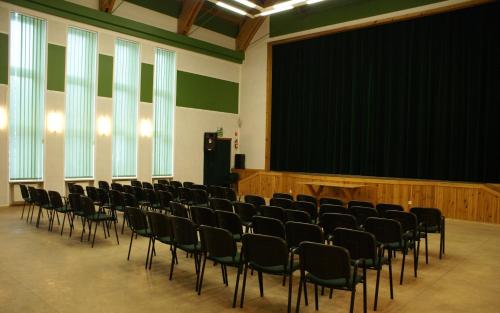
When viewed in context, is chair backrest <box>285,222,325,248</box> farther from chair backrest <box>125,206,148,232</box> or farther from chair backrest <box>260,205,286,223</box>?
chair backrest <box>125,206,148,232</box>

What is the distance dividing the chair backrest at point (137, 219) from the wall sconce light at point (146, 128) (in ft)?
24.8

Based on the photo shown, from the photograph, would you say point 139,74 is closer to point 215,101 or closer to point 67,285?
point 215,101

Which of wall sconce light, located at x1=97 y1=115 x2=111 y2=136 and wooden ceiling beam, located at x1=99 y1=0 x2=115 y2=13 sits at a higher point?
wooden ceiling beam, located at x1=99 y1=0 x2=115 y2=13

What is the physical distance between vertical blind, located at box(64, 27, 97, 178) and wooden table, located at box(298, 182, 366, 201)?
21.5 feet

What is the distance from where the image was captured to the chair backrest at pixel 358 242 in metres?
3.84

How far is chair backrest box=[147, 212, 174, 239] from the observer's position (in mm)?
4863

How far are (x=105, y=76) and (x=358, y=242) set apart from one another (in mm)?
9925

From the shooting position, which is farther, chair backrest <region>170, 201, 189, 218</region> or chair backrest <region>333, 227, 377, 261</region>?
chair backrest <region>170, 201, 189, 218</region>

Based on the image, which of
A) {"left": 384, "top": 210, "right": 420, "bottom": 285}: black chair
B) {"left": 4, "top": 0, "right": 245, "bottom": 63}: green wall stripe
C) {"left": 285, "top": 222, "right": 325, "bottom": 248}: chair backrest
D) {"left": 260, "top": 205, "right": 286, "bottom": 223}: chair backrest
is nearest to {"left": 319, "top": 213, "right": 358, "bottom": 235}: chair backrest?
{"left": 260, "top": 205, "right": 286, "bottom": 223}: chair backrest

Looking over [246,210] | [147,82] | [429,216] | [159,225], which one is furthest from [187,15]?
[429,216]

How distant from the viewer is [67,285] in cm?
430

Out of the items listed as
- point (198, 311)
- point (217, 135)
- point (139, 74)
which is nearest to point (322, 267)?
point (198, 311)

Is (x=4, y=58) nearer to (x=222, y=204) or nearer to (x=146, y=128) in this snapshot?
(x=146, y=128)

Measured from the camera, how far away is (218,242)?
405 cm
